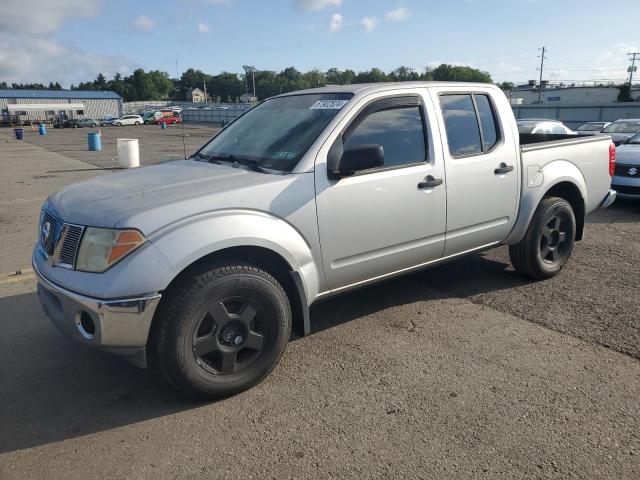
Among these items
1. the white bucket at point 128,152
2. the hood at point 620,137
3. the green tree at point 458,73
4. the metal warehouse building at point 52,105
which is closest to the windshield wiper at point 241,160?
the hood at point 620,137

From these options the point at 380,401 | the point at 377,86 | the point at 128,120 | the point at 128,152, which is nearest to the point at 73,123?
the point at 128,120

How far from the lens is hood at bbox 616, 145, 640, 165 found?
8.77 metres

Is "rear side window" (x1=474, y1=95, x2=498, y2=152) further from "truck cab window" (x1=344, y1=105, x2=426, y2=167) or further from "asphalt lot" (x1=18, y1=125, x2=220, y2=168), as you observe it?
"asphalt lot" (x1=18, y1=125, x2=220, y2=168)

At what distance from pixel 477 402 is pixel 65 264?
8.35ft

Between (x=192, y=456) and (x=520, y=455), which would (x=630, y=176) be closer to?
(x=520, y=455)

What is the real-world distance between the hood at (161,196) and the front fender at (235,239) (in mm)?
62

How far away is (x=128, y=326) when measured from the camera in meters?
2.71

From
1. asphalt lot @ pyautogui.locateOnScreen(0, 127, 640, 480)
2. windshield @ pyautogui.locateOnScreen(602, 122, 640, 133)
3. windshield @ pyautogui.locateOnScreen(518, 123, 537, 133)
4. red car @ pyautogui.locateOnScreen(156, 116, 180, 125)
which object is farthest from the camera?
red car @ pyautogui.locateOnScreen(156, 116, 180, 125)

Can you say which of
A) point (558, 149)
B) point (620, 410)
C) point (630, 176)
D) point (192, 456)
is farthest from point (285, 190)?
point (630, 176)

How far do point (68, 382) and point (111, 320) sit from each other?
1005 millimetres

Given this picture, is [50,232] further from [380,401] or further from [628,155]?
[628,155]

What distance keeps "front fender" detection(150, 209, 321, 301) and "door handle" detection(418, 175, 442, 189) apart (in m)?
1.05

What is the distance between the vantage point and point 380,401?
10.0 feet

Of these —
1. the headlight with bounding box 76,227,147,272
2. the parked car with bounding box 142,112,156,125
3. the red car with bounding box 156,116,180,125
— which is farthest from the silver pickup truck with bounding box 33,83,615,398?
the parked car with bounding box 142,112,156,125
